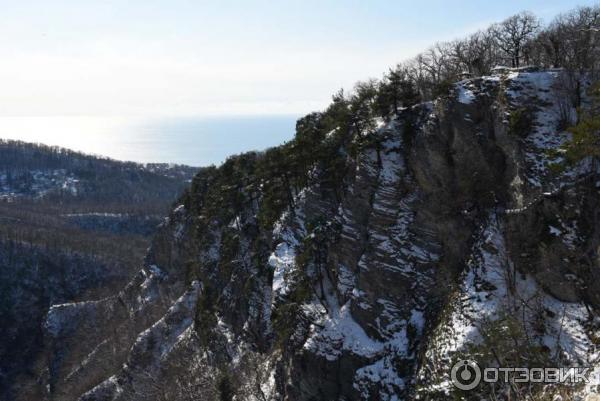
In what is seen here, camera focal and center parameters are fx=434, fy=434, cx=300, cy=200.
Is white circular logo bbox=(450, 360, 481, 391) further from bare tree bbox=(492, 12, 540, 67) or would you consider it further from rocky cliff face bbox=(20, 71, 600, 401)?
bare tree bbox=(492, 12, 540, 67)

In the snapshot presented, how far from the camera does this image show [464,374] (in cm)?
2803

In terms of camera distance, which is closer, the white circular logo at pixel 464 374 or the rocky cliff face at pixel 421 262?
the white circular logo at pixel 464 374

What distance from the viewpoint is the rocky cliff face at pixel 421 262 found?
97.0ft

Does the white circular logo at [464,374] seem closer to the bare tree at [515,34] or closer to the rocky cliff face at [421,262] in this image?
the rocky cliff face at [421,262]

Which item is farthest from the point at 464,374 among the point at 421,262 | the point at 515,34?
the point at 515,34

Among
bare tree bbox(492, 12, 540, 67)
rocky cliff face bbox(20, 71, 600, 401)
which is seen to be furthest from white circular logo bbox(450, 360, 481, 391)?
bare tree bbox(492, 12, 540, 67)

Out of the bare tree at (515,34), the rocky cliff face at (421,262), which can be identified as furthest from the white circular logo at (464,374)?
the bare tree at (515,34)

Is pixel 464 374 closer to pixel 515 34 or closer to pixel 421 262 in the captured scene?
pixel 421 262

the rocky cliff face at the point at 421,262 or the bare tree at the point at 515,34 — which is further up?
the bare tree at the point at 515,34

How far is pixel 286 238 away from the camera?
48.5 meters

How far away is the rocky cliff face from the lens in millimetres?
29578

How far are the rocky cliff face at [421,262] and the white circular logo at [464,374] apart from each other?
0.52 m

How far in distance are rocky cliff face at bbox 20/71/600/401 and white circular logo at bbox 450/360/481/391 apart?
1.72ft

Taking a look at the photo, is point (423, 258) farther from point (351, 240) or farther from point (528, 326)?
point (528, 326)
